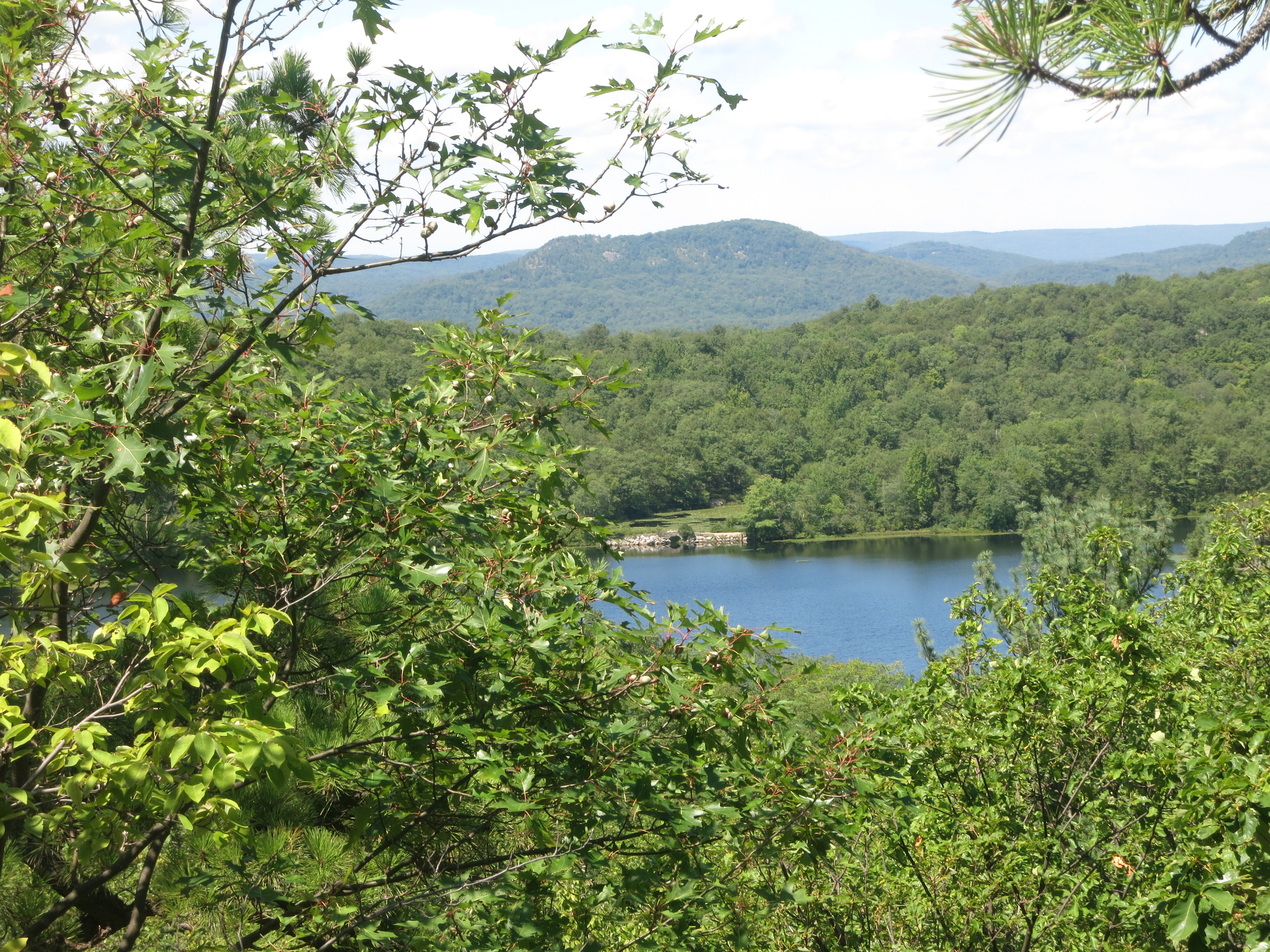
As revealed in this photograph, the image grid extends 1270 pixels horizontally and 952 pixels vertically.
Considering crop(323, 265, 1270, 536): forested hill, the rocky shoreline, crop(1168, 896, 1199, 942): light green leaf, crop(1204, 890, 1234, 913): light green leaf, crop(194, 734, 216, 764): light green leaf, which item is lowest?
the rocky shoreline

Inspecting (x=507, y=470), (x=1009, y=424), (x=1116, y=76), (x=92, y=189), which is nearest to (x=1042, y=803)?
(x=507, y=470)

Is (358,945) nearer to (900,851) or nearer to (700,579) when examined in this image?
(900,851)

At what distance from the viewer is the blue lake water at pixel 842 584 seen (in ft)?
110

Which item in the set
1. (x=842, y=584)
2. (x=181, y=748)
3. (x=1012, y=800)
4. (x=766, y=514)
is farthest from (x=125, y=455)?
(x=766, y=514)

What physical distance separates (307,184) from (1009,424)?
75089 mm

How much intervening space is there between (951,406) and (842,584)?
38.4 m

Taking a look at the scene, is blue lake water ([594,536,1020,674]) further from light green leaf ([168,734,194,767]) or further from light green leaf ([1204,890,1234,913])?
light green leaf ([168,734,194,767])

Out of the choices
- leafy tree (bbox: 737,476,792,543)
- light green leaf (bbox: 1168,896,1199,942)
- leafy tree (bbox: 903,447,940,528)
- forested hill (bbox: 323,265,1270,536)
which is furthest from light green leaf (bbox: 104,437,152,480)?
leafy tree (bbox: 903,447,940,528)

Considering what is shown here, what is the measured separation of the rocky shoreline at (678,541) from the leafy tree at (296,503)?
165ft

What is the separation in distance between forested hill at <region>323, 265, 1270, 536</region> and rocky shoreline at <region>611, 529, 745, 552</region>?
2632 millimetres

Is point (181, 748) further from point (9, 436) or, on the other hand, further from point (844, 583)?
point (844, 583)

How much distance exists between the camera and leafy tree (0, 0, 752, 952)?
184cm

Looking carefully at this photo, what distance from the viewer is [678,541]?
55812 mm

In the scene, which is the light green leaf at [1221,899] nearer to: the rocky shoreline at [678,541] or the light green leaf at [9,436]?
the light green leaf at [9,436]
